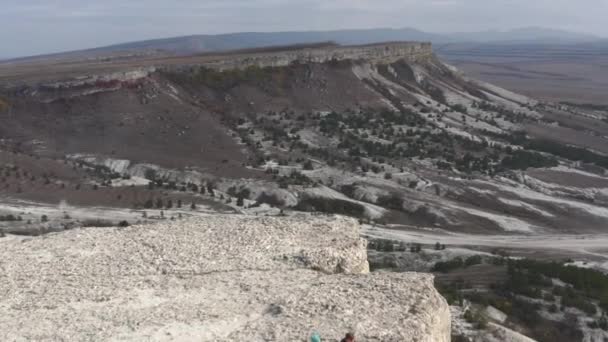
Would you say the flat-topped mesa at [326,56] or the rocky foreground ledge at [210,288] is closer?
the rocky foreground ledge at [210,288]

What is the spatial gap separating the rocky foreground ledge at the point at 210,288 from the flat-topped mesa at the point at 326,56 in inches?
1801

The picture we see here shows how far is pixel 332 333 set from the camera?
11875 mm

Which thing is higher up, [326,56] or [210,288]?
[326,56]

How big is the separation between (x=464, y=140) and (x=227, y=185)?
25449 millimetres

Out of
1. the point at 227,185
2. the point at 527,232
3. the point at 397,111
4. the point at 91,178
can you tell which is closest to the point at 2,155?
the point at 91,178

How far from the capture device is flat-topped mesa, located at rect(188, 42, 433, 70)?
63031mm

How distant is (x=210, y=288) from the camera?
45.8 ft

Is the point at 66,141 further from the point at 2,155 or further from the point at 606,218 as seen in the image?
the point at 606,218

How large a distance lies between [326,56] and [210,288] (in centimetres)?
5653

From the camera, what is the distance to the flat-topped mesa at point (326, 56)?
6303cm

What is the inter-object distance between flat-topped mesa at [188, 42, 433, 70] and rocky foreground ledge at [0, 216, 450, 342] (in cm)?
4576

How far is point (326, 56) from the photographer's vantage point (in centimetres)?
6806

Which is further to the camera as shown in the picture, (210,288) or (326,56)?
(326,56)

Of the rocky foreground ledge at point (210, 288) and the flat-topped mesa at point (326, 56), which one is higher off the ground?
the flat-topped mesa at point (326, 56)
